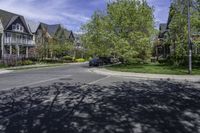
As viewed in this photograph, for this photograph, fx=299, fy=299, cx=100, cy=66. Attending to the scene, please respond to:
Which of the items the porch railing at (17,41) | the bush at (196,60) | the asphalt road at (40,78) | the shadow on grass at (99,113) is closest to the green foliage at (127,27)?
the bush at (196,60)

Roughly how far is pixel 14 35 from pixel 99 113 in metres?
57.5

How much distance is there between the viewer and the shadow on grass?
756 centimetres

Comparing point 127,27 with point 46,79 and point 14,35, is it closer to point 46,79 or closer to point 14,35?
point 46,79

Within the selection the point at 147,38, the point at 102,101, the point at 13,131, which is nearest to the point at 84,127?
the point at 13,131

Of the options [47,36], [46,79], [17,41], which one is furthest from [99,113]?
[47,36]

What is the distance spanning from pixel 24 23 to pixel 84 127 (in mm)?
63063

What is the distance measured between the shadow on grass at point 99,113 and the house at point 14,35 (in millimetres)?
47950

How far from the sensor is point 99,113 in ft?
30.7

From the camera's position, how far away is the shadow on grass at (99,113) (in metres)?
7.56

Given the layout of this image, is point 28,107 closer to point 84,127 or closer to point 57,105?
point 57,105

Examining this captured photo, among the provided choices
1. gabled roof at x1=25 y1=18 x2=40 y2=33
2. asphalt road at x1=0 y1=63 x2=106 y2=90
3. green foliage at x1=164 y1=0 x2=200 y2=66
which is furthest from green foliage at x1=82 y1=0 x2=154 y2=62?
gabled roof at x1=25 y1=18 x2=40 y2=33

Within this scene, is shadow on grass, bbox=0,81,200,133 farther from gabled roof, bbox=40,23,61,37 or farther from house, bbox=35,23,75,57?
gabled roof, bbox=40,23,61,37

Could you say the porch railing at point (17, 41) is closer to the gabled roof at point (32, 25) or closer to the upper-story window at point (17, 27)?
the upper-story window at point (17, 27)

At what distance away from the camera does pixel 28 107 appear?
10391 millimetres
